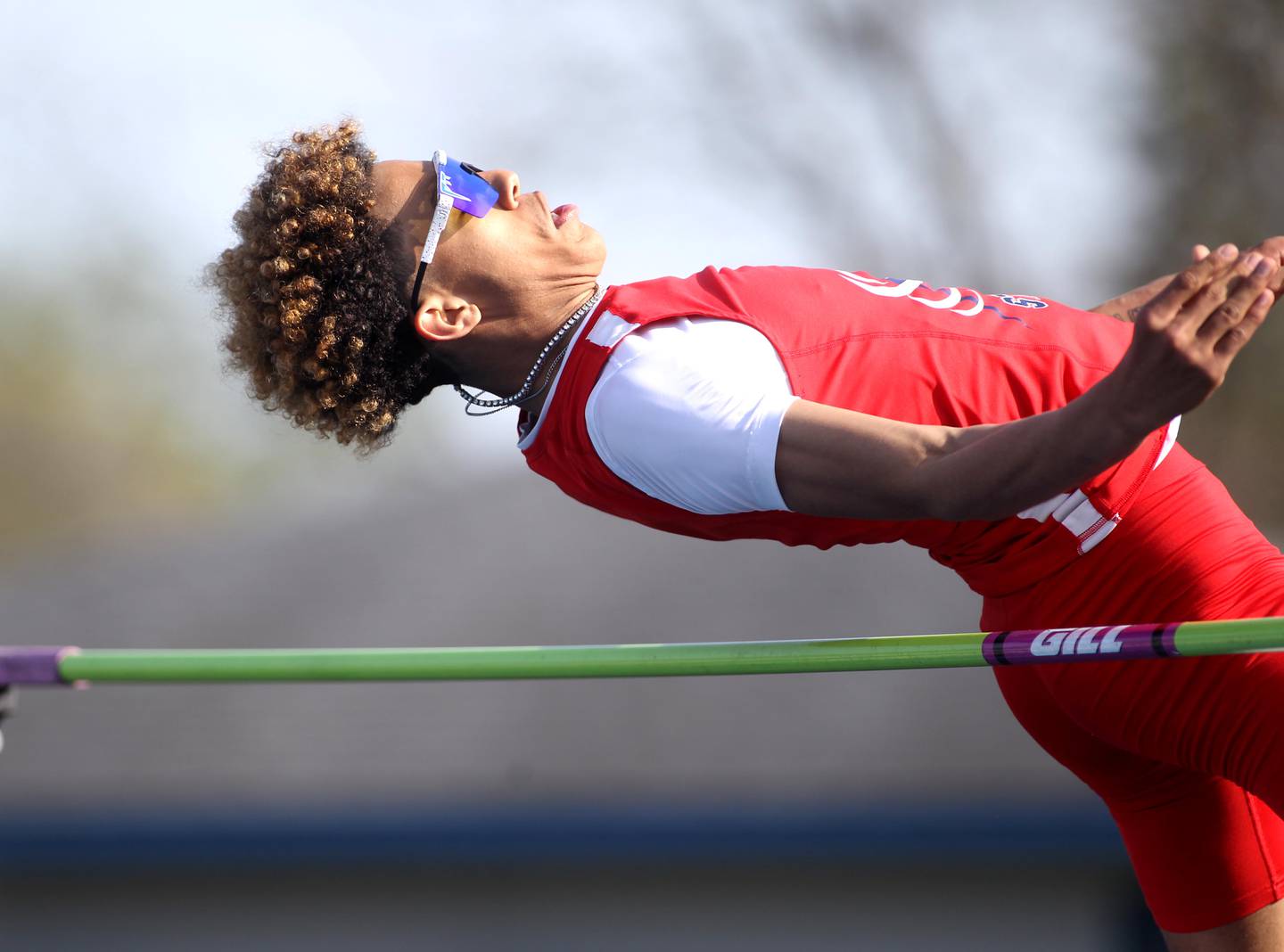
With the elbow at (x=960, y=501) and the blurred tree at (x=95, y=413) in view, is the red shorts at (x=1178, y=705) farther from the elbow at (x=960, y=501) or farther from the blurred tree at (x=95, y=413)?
the blurred tree at (x=95, y=413)

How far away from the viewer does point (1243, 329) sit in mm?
1754

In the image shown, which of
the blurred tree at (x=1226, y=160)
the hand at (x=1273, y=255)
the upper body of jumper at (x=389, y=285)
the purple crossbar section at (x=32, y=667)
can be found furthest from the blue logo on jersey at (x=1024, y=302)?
the blurred tree at (x=1226, y=160)

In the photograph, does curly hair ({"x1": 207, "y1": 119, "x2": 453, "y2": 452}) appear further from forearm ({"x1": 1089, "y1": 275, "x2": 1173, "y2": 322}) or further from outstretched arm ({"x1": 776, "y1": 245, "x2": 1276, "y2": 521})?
forearm ({"x1": 1089, "y1": 275, "x2": 1173, "y2": 322})

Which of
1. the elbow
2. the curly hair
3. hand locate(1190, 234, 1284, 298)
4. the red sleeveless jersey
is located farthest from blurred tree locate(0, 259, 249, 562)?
hand locate(1190, 234, 1284, 298)

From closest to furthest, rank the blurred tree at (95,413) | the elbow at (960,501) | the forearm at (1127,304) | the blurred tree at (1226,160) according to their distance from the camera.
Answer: the elbow at (960,501) < the forearm at (1127,304) < the blurred tree at (1226,160) < the blurred tree at (95,413)

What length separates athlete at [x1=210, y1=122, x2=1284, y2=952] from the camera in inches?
73.9

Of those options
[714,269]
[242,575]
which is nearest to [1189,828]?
[714,269]

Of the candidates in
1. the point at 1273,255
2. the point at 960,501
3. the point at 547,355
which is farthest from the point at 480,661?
the point at 1273,255

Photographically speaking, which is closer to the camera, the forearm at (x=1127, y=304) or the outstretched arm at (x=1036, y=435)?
the outstretched arm at (x=1036, y=435)

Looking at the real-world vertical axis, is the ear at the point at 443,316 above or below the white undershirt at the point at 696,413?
above

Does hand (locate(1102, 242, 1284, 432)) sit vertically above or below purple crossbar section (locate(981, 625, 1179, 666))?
above

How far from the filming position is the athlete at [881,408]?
6.16ft

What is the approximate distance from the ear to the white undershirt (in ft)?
1.30

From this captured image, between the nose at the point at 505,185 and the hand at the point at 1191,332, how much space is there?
1.18 metres
